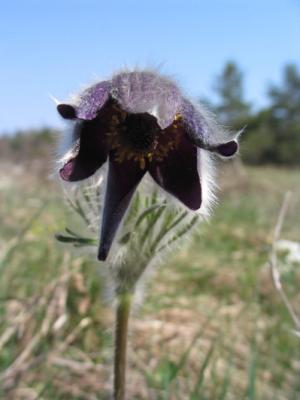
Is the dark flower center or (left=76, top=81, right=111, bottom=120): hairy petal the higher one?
(left=76, top=81, right=111, bottom=120): hairy petal

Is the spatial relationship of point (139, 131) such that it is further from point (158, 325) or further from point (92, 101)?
point (158, 325)

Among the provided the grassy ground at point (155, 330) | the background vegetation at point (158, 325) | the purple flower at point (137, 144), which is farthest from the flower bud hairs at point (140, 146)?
the grassy ground at point (155, 330)

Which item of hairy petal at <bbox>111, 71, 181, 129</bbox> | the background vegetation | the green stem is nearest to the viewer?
hairy petal at <bbox>111, 71, 181, 129</bbox>

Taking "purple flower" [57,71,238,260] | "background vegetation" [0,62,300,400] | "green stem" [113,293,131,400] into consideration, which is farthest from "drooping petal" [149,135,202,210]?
"green stem" [113,293,131,400]

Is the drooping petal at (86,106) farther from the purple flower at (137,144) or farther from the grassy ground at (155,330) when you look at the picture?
the grassy ground at (155,330)

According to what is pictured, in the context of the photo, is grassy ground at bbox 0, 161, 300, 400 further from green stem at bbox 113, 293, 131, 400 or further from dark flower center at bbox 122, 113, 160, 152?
dark flower center at bbox 122, 113, 160, 152

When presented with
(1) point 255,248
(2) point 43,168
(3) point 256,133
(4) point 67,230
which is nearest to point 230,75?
(3) point 256,133

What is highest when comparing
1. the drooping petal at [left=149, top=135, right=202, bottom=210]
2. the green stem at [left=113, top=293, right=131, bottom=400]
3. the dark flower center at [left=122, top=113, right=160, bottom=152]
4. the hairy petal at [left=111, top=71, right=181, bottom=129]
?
the hairy petal at [left=111, top=71, right=181, bottom=129]

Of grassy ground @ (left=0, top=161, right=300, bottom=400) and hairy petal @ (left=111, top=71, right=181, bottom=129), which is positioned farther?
grassy ground @ (left=0, top=161, right=300, bottom=400)
